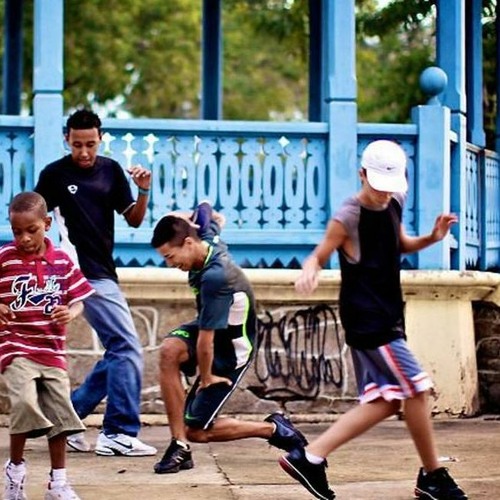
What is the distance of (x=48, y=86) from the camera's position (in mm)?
10570

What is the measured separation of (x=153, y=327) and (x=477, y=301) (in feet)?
8.49

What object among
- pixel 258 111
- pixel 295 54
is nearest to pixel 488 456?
pixel 295 54

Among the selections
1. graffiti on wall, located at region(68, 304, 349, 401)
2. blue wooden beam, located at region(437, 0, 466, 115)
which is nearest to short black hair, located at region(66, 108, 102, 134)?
graffiti on wall, located at region(68, 304, 349, 401)

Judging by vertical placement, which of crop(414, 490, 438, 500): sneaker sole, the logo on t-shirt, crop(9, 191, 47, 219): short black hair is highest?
crop(9, 191, 47, 219): short black hair

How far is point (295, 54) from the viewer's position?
64.5 ft

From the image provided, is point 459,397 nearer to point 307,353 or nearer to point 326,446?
point 307,353

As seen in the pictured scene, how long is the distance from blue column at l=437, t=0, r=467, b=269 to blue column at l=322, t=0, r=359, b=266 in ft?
3.11

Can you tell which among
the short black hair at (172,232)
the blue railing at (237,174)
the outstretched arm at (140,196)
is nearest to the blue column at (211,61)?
the blue railing at (237,174)

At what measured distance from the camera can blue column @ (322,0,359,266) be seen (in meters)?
10.8

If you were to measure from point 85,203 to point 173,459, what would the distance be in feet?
5.22

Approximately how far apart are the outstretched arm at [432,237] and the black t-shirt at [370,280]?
0.16 m

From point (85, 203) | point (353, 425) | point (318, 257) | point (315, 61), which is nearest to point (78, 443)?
point (85, 203)

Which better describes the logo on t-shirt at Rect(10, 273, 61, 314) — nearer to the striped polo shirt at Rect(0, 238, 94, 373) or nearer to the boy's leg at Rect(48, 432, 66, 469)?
the striped polo shirt at Rect(0, 238, 94, 373)

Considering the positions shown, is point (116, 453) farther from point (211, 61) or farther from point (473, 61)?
point (211, 61)
